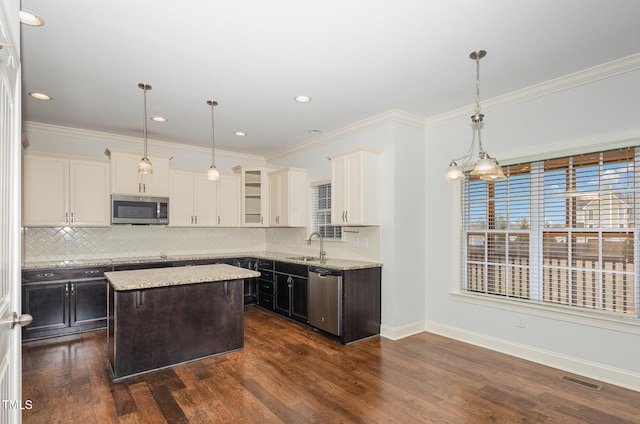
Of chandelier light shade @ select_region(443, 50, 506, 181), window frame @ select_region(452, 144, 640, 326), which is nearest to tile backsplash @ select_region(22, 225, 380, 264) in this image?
window frame @ select_region(452, 144, 640, 326)

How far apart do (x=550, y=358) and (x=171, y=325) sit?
3.66 m

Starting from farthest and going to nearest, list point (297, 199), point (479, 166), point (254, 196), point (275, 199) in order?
point (254, 196)
point (275, 199)
point (297, 199)
point (479, 166)

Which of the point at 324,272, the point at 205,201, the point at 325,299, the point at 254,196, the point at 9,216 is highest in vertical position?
the point at 254,196

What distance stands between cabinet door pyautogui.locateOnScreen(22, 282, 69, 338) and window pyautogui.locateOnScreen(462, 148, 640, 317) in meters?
4.91

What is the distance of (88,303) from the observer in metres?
4.49

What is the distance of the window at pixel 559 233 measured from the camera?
299cm

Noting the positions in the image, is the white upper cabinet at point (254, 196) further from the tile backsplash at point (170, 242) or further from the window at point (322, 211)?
the window at point (322, 211)

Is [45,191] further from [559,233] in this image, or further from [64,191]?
[559,233]

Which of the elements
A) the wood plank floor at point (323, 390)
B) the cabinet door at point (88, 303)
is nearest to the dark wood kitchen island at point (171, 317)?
the wood plank floor at point (323, 390)

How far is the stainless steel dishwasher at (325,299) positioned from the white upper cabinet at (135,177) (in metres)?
2.68

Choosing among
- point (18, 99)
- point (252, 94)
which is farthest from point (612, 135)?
point (18, 99)

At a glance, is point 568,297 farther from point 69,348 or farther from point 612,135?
point 69,348

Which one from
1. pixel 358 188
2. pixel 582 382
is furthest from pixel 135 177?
pixel 582 382

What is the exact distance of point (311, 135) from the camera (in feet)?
17.5
